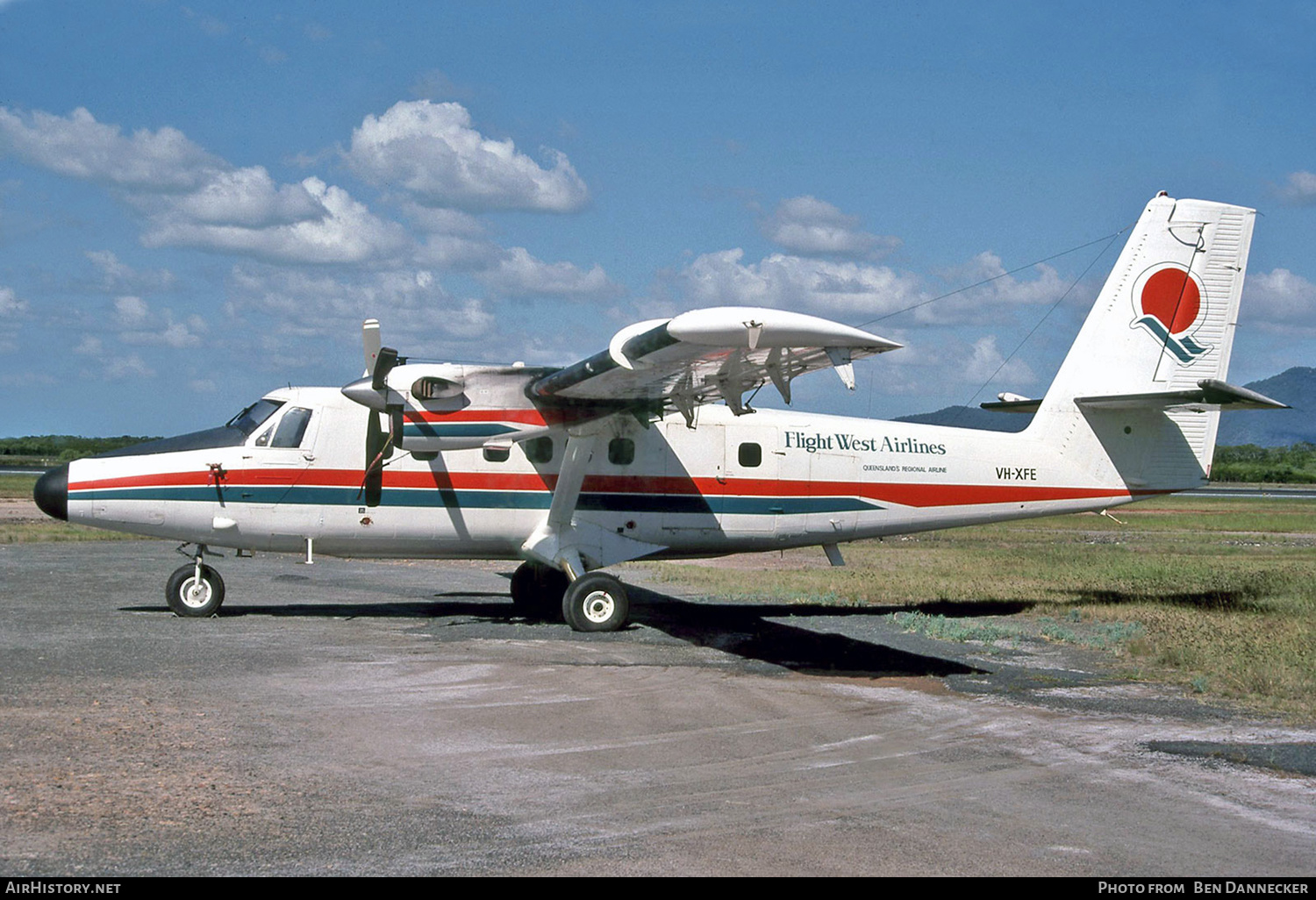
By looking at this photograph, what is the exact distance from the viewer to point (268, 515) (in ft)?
50.3

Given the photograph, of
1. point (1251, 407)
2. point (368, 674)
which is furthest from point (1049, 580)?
point (368, 674)

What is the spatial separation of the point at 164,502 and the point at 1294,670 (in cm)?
1321

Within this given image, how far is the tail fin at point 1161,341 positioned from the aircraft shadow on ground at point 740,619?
3016 millimetres

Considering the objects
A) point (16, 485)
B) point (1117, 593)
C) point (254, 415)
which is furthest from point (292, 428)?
point (16, 485)

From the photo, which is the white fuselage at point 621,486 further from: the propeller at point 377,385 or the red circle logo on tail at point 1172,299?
the red circle logo on tail at point 1172,299

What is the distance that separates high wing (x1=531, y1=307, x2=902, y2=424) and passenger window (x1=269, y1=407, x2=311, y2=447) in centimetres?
339

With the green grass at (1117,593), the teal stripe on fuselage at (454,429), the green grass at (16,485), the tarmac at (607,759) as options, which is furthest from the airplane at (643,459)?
the green grass at (16,485)

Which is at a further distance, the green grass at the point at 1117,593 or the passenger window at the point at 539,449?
the passenger window at the point at 539,449

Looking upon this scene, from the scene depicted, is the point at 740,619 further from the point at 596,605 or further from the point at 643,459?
the point at 643,459

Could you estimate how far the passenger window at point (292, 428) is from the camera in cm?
1552

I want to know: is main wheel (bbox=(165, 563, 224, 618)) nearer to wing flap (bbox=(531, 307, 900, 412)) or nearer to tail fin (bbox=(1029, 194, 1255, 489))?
wing flap (bbox=(531, 307, 900, 412))

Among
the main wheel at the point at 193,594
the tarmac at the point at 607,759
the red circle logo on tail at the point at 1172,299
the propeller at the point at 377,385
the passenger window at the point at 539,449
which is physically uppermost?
the red circle logo on tail at the point at 1172,299

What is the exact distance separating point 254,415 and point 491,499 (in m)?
3.33
